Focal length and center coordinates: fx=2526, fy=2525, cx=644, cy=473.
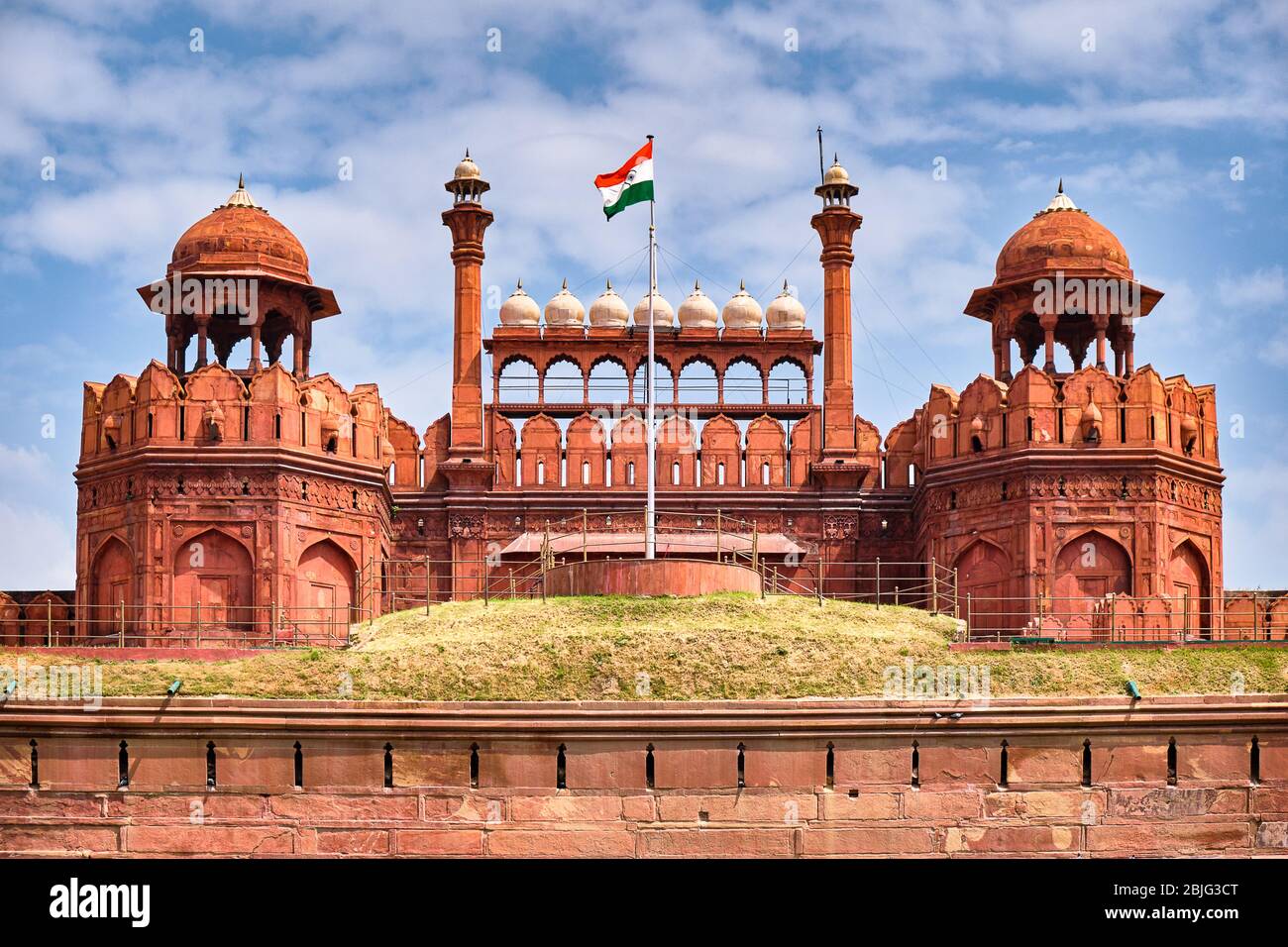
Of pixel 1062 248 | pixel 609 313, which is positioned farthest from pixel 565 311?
pixel 1062 248

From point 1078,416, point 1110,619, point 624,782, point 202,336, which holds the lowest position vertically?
point 624,782

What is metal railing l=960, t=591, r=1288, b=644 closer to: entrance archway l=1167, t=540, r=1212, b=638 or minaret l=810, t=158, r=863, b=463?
entrance archway l=1167, t=540, r=1212, b=638

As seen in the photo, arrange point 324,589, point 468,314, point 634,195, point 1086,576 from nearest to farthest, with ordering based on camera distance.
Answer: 1. point 634,195
2. point 1086,576
3. point 324,589
4. point 468,314

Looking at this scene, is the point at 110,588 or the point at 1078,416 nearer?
the point at 110,588

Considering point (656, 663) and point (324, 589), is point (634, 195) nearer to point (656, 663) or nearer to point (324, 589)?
point (324, 589)

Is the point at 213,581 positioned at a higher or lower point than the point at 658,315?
lower

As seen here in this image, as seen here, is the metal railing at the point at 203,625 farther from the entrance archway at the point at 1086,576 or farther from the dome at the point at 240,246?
the entrance archway at the point at 1086,576

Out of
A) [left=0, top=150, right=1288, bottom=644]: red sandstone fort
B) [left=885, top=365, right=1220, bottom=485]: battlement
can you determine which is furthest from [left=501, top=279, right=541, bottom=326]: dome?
[left=885, top=365, right=1220, bottom=485]: battlement
